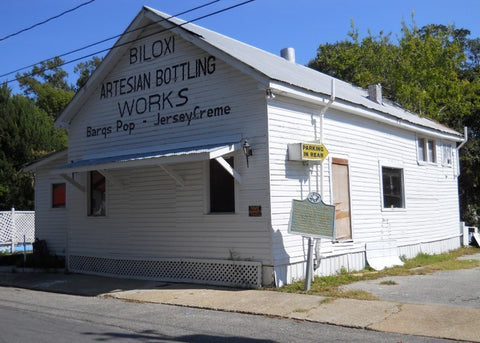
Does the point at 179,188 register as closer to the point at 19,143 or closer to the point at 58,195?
the point at 58,195

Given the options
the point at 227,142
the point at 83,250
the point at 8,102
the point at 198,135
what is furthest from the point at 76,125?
the point at 8,102

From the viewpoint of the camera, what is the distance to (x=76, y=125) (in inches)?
590

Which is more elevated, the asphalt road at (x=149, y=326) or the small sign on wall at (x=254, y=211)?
the small sign on wall at (x=254, y=211)

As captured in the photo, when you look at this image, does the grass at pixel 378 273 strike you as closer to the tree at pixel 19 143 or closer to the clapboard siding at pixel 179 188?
the clapboard siding at pixel 179 188

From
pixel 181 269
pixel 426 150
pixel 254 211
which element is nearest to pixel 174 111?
pixel 254 211

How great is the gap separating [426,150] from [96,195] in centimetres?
1093

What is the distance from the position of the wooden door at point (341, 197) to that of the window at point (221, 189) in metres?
2.71

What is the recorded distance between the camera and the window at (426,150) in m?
16.9

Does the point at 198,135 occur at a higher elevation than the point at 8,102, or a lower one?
lower

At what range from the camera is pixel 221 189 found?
11.4 metres

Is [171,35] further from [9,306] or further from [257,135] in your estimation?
[9,306]

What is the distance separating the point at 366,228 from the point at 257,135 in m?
4.53

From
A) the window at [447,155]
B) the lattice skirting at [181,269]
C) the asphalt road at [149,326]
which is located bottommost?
the asphalt road at [149,326]

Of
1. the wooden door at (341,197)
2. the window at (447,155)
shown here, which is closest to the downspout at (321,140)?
the wooden door at (341,197)
